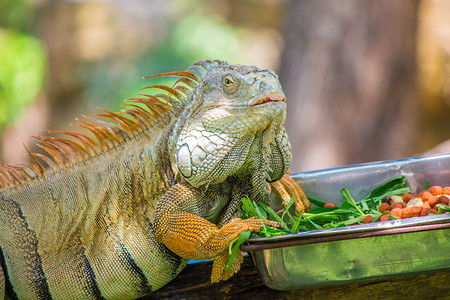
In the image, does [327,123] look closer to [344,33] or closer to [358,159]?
[358,159]

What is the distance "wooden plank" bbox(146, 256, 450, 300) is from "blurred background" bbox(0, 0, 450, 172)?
4.77m

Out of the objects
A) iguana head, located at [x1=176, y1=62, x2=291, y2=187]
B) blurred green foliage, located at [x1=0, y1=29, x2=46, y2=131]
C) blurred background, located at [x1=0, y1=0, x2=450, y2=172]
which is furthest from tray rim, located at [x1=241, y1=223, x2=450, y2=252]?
blurred green foliage, located at [x1=0, y1=29, x2=46, y2=131]

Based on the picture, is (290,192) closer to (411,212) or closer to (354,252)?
(411,212)

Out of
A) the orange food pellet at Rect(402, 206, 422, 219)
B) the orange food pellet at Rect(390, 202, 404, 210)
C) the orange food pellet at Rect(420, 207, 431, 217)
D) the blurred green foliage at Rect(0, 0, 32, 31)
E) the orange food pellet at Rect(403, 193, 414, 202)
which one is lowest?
the orange food pellet at Rect(403, 193, 414, 202)

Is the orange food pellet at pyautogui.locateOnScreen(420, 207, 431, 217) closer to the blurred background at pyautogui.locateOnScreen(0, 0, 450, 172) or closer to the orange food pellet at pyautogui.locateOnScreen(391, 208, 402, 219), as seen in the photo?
the orange food pellet at pyautogui.locateOnScreen(391, 208, 402, 219)

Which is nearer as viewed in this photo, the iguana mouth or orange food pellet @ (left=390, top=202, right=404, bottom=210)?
the iguana mouth

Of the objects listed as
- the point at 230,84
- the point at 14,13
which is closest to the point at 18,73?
the point at 14,13

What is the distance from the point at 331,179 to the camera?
11.6 feet

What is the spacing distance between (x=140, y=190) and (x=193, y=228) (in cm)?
52

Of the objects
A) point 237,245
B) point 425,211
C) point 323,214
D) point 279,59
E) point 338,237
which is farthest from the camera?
point 279,59

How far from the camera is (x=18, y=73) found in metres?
13.6

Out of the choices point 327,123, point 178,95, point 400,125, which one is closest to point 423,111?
point 400,125

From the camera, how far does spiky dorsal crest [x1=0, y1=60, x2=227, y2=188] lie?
10.3ft

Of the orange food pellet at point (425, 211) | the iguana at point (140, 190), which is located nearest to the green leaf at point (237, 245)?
the iguana at point (140, 190)
